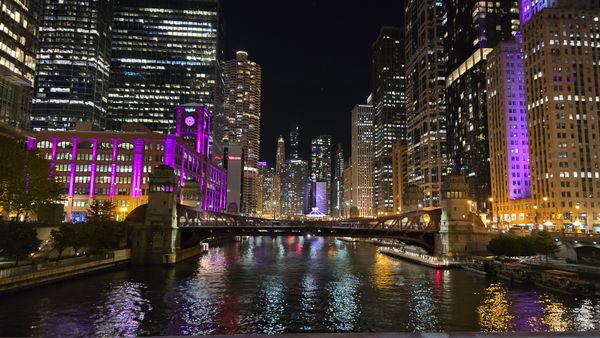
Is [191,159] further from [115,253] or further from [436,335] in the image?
[436,335]

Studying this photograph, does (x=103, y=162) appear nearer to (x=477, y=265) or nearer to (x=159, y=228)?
(x=159, y=228)

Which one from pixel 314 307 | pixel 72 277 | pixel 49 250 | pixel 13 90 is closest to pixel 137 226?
pixel 49 250

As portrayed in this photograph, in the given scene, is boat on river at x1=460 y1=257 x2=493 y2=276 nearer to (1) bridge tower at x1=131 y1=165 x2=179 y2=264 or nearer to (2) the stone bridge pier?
(2) the stone bridge pier

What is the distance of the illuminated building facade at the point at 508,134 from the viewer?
17438cm

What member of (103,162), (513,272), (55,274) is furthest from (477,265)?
(103,162)

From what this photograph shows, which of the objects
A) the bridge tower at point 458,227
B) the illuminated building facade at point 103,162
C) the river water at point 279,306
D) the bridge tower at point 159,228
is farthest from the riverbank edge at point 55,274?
the illuminated building facade at point 103,162

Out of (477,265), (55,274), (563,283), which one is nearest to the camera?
(563,283)

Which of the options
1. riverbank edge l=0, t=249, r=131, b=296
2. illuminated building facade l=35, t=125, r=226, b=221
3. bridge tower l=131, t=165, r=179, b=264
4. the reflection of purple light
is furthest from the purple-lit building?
the reflection of purple light

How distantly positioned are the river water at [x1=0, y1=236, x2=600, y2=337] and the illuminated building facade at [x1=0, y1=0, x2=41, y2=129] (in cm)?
5765

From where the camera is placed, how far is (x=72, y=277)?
63.9m

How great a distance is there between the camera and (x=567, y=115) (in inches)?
5817

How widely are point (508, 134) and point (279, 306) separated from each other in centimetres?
15951

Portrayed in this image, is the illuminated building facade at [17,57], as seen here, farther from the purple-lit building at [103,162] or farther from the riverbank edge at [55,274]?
the riverbank edge at [55,274]

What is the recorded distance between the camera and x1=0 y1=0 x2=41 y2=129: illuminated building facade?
98.2m
